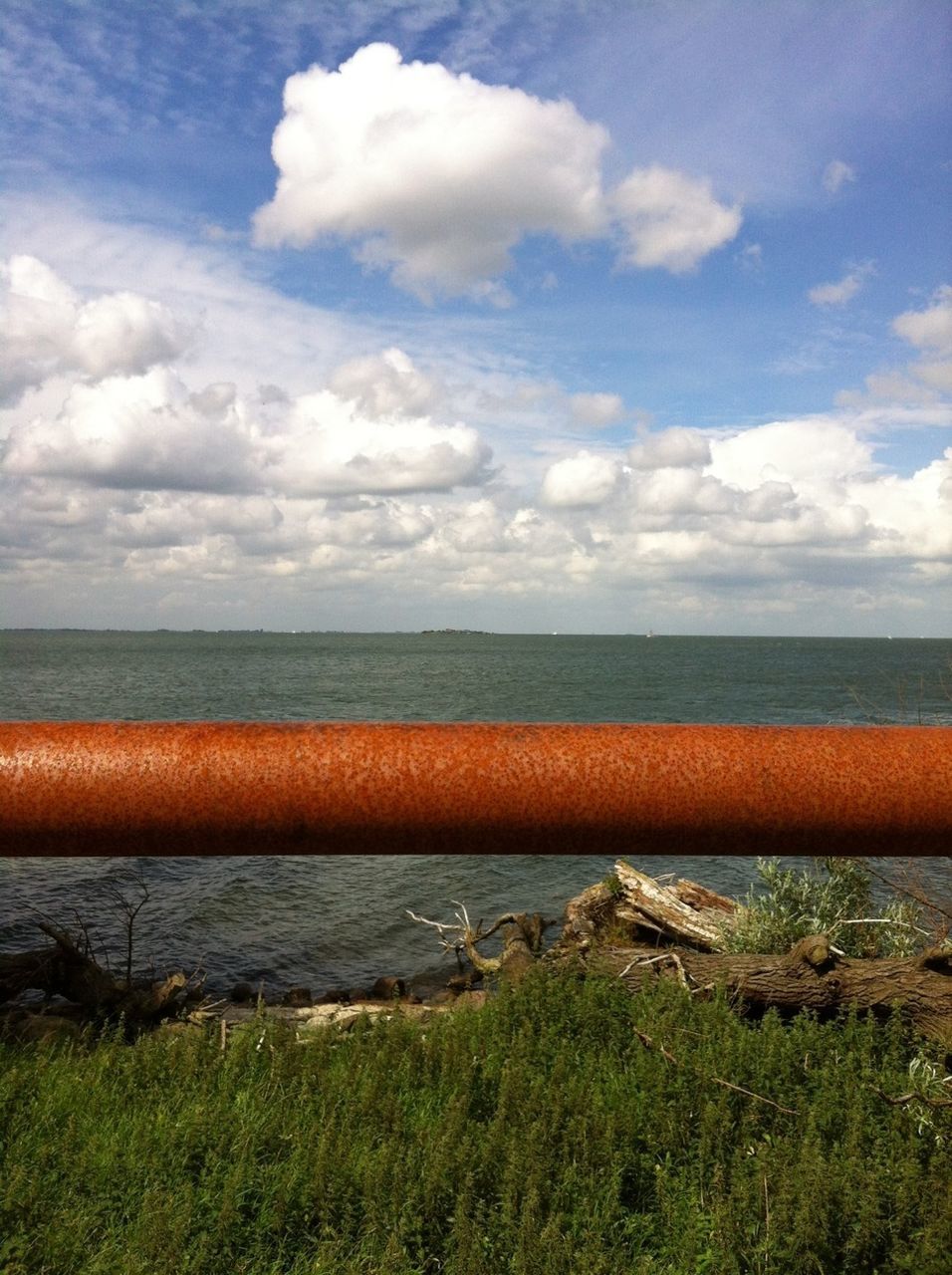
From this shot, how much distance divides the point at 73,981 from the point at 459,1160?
13.9ft

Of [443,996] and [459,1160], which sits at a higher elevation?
[459,1160]

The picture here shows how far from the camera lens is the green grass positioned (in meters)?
2.36

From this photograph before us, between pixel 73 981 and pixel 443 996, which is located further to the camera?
pixel 443 996

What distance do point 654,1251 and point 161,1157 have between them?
1.30 m

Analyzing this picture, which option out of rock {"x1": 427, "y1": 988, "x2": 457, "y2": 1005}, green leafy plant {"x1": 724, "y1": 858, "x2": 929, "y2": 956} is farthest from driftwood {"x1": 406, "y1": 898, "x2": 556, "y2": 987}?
green leafy plant {"x1": 724, "y1": 858, "x2": 929, "y2": 956}

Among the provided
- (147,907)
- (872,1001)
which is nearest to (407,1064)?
(872,1001)

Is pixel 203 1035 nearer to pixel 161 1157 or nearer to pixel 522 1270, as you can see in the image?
pixel 161 1157

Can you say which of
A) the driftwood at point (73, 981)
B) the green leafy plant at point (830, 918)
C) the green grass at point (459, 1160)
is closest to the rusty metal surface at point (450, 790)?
the green grass at point (459, 1160)

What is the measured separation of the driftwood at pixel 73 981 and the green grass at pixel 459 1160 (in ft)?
7.65

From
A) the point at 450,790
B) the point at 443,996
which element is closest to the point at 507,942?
the point at 443,996

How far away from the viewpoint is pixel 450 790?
1.79m

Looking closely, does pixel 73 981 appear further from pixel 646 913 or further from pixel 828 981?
pixel 646 913

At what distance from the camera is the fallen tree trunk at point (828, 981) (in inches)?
183

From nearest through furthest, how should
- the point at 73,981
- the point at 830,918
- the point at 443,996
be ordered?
the point at 73,981 < the point at 830,918 < the point at 443,996
